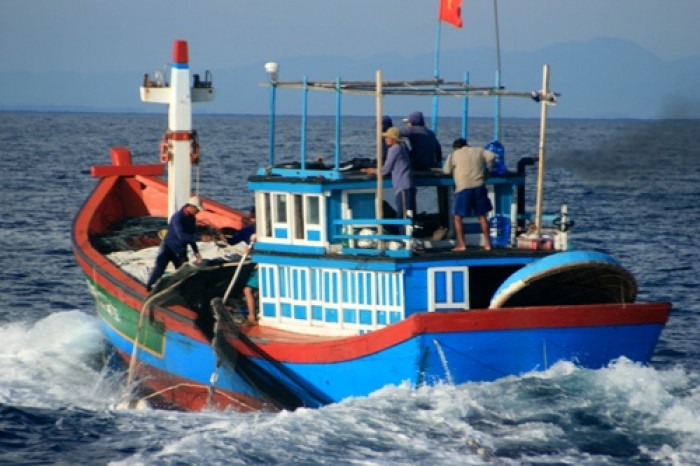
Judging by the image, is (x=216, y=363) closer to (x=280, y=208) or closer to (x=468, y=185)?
(x=280, y=208)

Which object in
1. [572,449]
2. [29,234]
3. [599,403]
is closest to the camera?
[572,449]

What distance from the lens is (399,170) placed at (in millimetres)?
20469

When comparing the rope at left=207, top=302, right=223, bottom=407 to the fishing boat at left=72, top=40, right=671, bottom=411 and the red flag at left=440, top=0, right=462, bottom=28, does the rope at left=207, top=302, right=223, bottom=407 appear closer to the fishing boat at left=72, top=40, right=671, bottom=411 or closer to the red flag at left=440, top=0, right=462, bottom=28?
the fishing boat at left=72, top=40, right=671, bottom=411

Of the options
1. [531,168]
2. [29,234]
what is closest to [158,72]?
[29,234]

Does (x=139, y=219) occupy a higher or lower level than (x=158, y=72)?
lower

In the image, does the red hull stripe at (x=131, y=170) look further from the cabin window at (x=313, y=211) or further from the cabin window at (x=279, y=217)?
the cabin window at (x=313, y=211)

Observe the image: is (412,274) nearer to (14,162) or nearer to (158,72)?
(158,72)

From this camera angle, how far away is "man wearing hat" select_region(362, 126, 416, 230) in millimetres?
20438

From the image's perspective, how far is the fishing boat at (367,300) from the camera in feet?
60.4

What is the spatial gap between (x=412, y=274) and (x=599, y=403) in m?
3.33

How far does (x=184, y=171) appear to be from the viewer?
2655 cm

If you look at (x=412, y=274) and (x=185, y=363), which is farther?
(x=185, y=363)

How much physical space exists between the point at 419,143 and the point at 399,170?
133 centimetres

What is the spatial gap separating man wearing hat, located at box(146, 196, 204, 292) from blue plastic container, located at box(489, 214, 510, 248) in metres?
5.31
